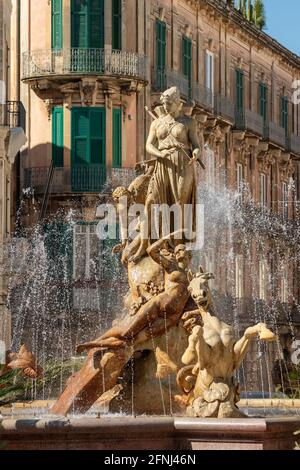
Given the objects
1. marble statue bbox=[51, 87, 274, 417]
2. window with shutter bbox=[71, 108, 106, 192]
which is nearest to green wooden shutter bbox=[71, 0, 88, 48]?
window with shutter bbox=[71, 108, 106, 192]

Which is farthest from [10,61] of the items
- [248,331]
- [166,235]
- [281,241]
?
[248,331]

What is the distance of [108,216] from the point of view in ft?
145

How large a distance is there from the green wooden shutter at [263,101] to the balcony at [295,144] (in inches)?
100

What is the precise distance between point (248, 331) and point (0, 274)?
21.7 meters

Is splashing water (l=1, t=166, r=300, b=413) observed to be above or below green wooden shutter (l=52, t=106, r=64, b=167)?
below

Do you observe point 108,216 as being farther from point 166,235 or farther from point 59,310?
point 166,235

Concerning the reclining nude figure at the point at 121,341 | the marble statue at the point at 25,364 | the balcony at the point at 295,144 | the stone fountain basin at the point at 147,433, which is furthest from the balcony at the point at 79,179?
the stone fountain basin at the point at 147,433

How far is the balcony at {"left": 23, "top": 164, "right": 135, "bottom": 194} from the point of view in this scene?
4428 cm

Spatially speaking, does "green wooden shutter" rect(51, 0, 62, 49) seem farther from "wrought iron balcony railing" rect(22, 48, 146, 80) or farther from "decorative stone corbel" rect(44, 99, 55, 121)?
"decorative stone corbel" rect(44, 99, 55, 121)

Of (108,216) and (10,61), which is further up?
(10,61)

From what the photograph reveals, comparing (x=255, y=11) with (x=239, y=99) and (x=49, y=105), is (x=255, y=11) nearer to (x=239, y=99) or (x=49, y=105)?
(x=239, y=99)

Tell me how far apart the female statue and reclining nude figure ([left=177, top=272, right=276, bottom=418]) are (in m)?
2.73

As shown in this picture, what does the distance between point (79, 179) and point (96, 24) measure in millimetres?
4190
